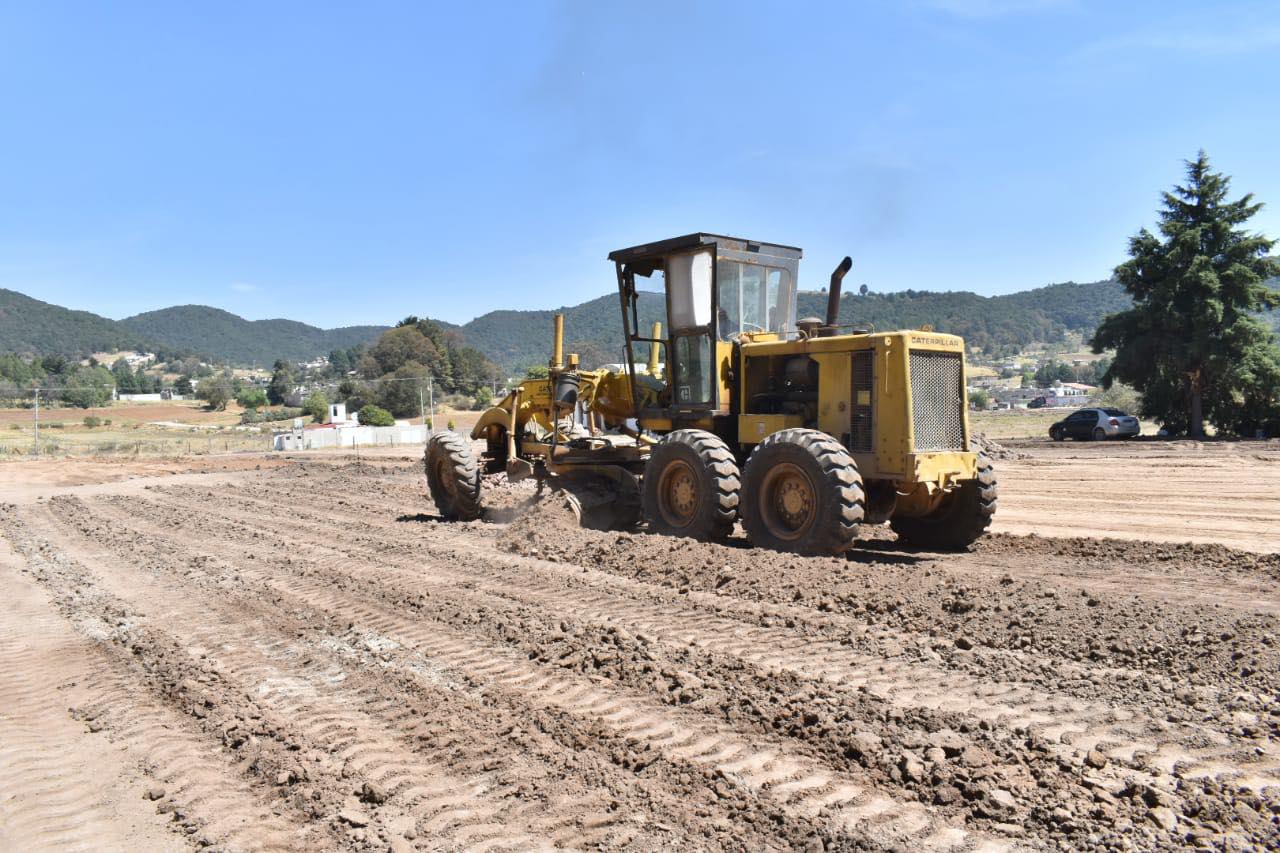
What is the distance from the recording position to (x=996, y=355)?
160250 mm

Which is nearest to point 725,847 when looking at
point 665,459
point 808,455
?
point 808,455

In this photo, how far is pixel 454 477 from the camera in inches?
501

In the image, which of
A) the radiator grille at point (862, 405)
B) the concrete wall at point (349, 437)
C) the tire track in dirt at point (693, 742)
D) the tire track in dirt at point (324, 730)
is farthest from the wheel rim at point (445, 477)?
the concrete wall at point (349, 437)

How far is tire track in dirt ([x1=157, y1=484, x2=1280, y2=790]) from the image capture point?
4094mm

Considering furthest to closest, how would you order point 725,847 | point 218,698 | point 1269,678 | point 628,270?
point 628,270, point 218,698, point 1269,678, point 725,847

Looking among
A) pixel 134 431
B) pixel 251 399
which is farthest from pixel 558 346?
pixel 251 399

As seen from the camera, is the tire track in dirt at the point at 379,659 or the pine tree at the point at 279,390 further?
the pine tree at the point at 279,390

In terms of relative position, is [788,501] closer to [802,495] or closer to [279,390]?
[802,495]

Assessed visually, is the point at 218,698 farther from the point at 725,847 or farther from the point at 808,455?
the point at 808,455

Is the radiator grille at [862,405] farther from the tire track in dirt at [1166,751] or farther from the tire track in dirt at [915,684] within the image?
the tire track in dirt at [1166,751]

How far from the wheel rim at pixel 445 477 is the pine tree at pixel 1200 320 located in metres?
29.6

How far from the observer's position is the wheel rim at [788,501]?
8.76 meters

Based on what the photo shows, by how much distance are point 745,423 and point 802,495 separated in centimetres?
160

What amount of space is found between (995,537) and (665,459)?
383 centimetres
